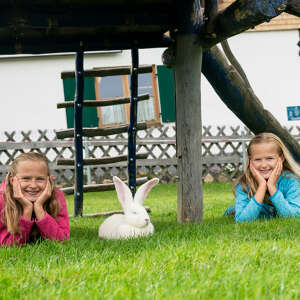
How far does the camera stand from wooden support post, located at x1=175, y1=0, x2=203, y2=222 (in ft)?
14.2

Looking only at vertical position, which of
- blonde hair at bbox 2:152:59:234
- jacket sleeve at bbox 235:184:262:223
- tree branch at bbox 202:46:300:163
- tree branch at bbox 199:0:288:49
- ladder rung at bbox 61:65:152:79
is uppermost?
tree branch at bbox 199:0:288:49

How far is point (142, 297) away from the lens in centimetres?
194

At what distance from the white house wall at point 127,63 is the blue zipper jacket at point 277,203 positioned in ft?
30.7

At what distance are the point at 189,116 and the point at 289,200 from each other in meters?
1.12

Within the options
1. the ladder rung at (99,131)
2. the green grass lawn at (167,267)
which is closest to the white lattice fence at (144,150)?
the ladder rung at (99,131)

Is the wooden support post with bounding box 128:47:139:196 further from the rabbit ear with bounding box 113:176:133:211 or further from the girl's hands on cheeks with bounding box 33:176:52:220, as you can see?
the girl's hands on cheeks with bounding box 33:176:52:220

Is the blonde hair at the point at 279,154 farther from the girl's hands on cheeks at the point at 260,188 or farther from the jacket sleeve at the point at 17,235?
the jacket sleeve at the point at 17,235

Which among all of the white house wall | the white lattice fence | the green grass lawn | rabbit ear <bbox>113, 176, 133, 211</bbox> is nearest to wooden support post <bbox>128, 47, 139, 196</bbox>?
rabbit ear <bbox>113, 176, 133, 211</bbox>

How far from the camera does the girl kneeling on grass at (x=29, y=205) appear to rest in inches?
137

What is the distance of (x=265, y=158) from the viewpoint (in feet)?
14.0

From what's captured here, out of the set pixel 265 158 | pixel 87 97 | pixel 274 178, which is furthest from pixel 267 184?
pixel 87 97

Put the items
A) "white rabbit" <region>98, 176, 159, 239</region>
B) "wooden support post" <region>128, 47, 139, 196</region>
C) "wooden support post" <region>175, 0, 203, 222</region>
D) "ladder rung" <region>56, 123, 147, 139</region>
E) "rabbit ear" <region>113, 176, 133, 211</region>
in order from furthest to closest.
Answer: "ladder rung" <region>56, 123, 147, 139</region> < "wooden support post" <region>128, 47, 139, 196</region> < "wooden support post" <region>175, 0, 203, 222</region> < "rabbit ear" <region>113, 176, 133, 211</region> < "white rabbit" <region>98, 176, 159, 239</region>

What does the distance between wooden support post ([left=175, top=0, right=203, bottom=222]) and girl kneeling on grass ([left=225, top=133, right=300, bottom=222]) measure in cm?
40

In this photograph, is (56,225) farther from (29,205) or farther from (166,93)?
(166,93)
